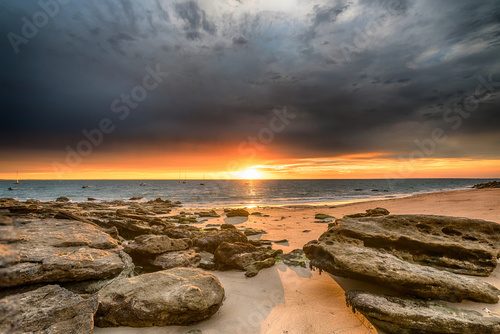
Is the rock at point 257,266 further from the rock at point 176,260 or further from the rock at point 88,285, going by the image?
the rock at point 88,285

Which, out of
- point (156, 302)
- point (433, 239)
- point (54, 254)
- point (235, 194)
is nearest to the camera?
point (156, 302)

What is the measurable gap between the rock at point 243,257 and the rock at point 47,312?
467 cm

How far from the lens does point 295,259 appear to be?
10.1 metres

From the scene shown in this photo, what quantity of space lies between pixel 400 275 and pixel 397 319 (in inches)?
46.1

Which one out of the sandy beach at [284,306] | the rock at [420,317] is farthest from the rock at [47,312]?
the rock at [420,317]

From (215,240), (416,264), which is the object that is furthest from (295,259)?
(416,264)

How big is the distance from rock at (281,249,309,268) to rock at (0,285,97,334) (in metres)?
6.43

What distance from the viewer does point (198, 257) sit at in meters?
9.80

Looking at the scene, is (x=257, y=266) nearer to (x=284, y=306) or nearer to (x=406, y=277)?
(x=284, y=306)

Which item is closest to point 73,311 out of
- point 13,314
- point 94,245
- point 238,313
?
point 13,314

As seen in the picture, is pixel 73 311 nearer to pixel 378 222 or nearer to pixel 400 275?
pixel 400 275

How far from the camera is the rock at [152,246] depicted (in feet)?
29.4

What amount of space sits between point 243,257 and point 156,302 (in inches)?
158

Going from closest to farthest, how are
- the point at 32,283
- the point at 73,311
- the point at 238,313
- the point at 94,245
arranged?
1. the point at 73,311
2. the point at 32,283
3. the point at 238,313
4. the point at 94,245
